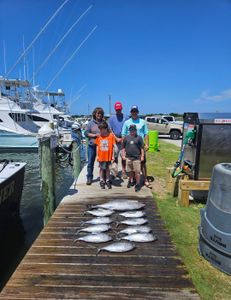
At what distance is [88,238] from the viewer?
151 inches

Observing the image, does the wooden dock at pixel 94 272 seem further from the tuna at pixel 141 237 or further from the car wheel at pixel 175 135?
the car wheel at pixel 175 135

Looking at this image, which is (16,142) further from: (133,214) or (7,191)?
(133,214)

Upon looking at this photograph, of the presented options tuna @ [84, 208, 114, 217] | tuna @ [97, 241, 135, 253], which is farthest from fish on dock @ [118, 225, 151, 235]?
tuna @ [84, 208, 114, 217]

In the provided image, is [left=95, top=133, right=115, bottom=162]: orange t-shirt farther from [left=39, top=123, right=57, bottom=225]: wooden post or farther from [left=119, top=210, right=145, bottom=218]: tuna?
[left=119, top=210, right=145, bottom=218]: tuna

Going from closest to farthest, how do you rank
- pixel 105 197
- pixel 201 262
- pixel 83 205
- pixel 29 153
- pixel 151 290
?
pixel 151 290
pixel 201 262
pixel 83 205
pixel 105 197
pixel 29 153

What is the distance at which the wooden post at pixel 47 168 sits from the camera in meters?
5.43

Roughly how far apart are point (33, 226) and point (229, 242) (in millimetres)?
5089

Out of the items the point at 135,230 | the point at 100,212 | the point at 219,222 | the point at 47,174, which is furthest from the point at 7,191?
the point at 219,222

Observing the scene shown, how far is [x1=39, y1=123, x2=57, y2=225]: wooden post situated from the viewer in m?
5.43

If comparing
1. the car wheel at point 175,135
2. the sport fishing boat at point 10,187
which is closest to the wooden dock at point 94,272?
the sport fishing boat at point 10,187

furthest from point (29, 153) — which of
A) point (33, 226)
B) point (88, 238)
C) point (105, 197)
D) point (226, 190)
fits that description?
point (226, 190)

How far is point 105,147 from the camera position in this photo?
5945mm

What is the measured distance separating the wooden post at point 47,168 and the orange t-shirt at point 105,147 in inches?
37.7

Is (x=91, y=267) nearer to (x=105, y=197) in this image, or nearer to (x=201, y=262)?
(x=201, y=262)
